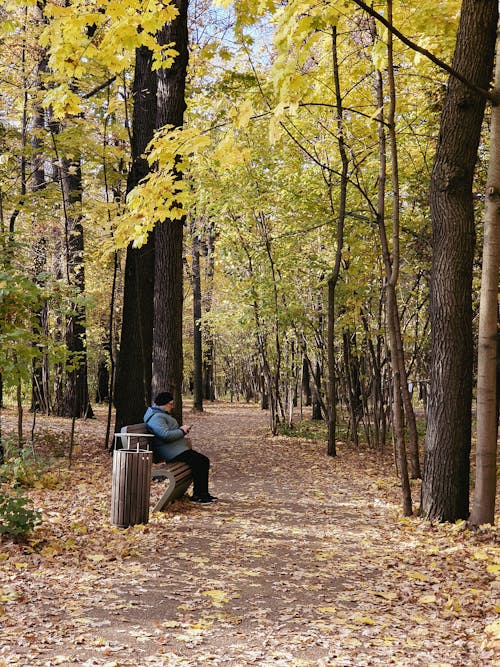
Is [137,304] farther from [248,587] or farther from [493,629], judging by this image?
[493,629]

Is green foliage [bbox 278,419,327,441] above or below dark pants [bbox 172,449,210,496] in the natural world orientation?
below

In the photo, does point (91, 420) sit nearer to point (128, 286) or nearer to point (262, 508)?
point (128, 286)

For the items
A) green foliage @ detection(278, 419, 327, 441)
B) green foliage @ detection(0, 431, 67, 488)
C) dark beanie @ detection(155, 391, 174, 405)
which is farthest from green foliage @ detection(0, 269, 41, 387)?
green foliage @ detection(278, 419, 327, 441)

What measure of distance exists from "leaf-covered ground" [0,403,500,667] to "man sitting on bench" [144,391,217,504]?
291mm

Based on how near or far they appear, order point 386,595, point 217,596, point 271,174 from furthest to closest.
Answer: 1. point 271,174
2. point 386,595
3. point 217,596

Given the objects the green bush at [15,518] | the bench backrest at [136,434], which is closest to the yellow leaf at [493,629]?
the green bush at [15,518]

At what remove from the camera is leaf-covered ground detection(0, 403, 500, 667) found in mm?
3664

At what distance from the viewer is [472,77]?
6.53 m

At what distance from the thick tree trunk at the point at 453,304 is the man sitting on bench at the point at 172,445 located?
109 inches

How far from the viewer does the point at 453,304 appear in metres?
6.77

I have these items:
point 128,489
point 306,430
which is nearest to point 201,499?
point 128,489

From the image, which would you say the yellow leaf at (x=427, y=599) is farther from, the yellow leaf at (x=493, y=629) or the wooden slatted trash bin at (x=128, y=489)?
the wooden slatted trash bin at (x=128, y=489)

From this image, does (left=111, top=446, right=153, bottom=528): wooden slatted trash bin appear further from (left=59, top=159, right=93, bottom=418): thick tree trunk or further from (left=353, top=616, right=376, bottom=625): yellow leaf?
(left=59, top=159, right=93, bottom=418): thick tree trunk

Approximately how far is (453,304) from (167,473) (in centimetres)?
364
